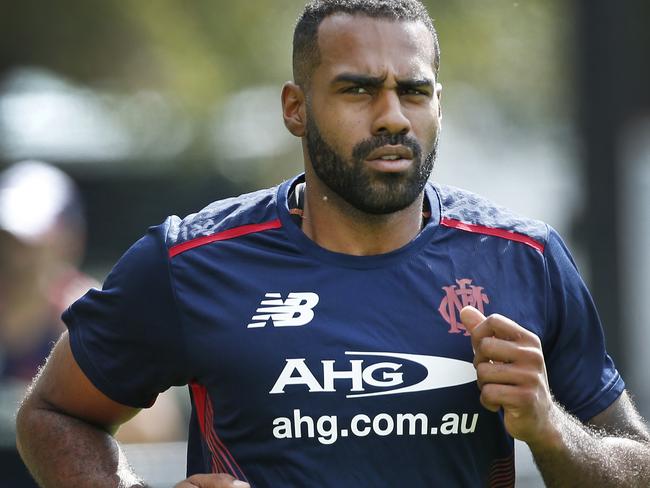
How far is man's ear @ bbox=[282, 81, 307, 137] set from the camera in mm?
3998

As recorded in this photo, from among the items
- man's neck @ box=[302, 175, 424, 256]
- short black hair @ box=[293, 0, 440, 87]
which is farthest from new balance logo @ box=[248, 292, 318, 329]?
short black hair @ box=[293, 0, 440, 87]

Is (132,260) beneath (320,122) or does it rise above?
beneath

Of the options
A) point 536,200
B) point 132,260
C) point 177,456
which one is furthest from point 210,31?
point 132,260

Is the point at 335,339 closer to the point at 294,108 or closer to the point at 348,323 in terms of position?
the point at 348,323

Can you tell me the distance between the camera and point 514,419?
340 centimetres

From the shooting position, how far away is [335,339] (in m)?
3.71

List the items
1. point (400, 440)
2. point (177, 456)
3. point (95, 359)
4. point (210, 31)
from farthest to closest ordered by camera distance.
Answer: point (210, 31), point (177, 456), point (95, 359), point (400, 440)

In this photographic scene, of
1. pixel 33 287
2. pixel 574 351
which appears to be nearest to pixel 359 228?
pixel 574 351

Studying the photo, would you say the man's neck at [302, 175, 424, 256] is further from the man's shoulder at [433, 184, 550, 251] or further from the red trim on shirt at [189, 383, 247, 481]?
the red trim on shirt at [189, 383, 247, 481]

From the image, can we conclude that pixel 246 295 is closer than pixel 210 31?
Yes

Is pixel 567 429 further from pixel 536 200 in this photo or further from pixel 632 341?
pixel 536 200

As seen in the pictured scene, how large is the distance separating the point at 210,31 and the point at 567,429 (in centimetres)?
945

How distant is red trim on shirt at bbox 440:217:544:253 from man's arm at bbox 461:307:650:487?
1.45ft

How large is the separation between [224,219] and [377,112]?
564mm
